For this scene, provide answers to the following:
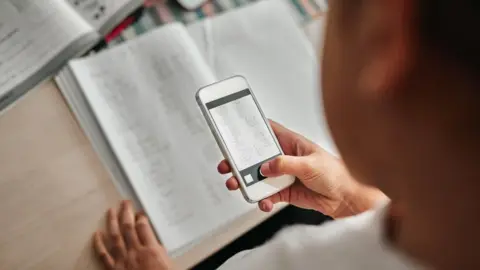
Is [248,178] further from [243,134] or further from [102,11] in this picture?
[102,11]

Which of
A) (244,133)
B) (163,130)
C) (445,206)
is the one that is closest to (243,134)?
(244,133)

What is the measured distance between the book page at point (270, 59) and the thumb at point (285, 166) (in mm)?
100

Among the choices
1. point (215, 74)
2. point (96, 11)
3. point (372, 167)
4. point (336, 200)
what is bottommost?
point (336, 200)

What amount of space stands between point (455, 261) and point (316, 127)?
0.49 meters

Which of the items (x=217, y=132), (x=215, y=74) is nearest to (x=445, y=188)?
(x=217, y=132)

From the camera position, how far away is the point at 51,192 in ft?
2.17

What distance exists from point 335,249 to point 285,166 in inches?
7.5

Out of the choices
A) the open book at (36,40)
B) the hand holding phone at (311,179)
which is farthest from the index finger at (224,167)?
the open book at (36,40)

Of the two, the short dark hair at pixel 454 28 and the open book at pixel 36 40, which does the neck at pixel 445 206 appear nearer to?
the short dark hair at pixel 454 28

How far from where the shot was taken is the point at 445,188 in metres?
0.29

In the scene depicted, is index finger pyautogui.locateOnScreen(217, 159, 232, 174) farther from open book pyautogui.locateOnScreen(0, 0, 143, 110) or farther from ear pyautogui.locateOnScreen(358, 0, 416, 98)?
ear pyautogui.locateOnScreen(358, 0, 416, 98)

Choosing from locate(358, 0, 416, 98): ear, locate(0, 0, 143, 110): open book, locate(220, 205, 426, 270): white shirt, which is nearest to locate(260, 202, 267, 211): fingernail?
locate(220, 205, 426, 270): white shirt

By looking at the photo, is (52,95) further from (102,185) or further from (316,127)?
(316,127)

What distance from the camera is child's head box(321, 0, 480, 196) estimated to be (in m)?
0.24
